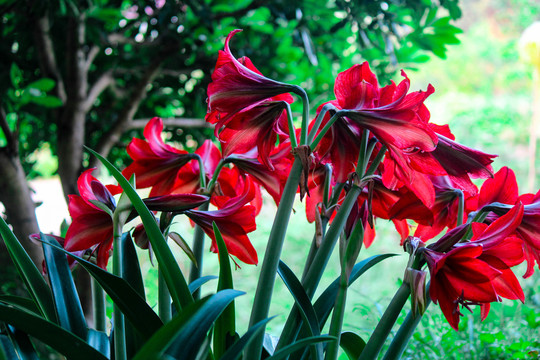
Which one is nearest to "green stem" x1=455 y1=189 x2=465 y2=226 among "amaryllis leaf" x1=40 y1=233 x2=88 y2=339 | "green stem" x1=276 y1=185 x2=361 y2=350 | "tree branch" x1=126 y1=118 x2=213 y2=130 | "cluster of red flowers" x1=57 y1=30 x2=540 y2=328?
"cluster of red flowers" x1=57 y1=30 x2=540 y2=328

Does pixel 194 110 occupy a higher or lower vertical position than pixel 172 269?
higher

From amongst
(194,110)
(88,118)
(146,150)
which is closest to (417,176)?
(146,150)

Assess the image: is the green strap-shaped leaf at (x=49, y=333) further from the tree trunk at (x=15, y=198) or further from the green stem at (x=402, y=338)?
the tree trunk at (x=15, y=198)

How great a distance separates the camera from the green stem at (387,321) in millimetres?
366

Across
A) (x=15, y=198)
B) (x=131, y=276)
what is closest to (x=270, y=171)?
(x=131, y=276)

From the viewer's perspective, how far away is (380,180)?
1.48 feet

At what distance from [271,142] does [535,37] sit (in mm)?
2380

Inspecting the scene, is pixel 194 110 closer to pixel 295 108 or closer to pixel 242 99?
pixel 295 108

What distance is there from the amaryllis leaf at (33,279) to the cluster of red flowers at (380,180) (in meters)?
0.05

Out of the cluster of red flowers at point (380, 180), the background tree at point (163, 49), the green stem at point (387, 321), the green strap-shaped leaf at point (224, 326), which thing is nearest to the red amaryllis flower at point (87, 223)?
the cluster of red flowers at point (380, 180)

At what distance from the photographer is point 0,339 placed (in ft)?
1.37

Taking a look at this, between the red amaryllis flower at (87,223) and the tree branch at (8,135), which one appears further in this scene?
the tree branch at (8,135)

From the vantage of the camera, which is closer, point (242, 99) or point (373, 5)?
point (242, 99)

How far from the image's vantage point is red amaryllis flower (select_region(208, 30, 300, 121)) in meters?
0.39
